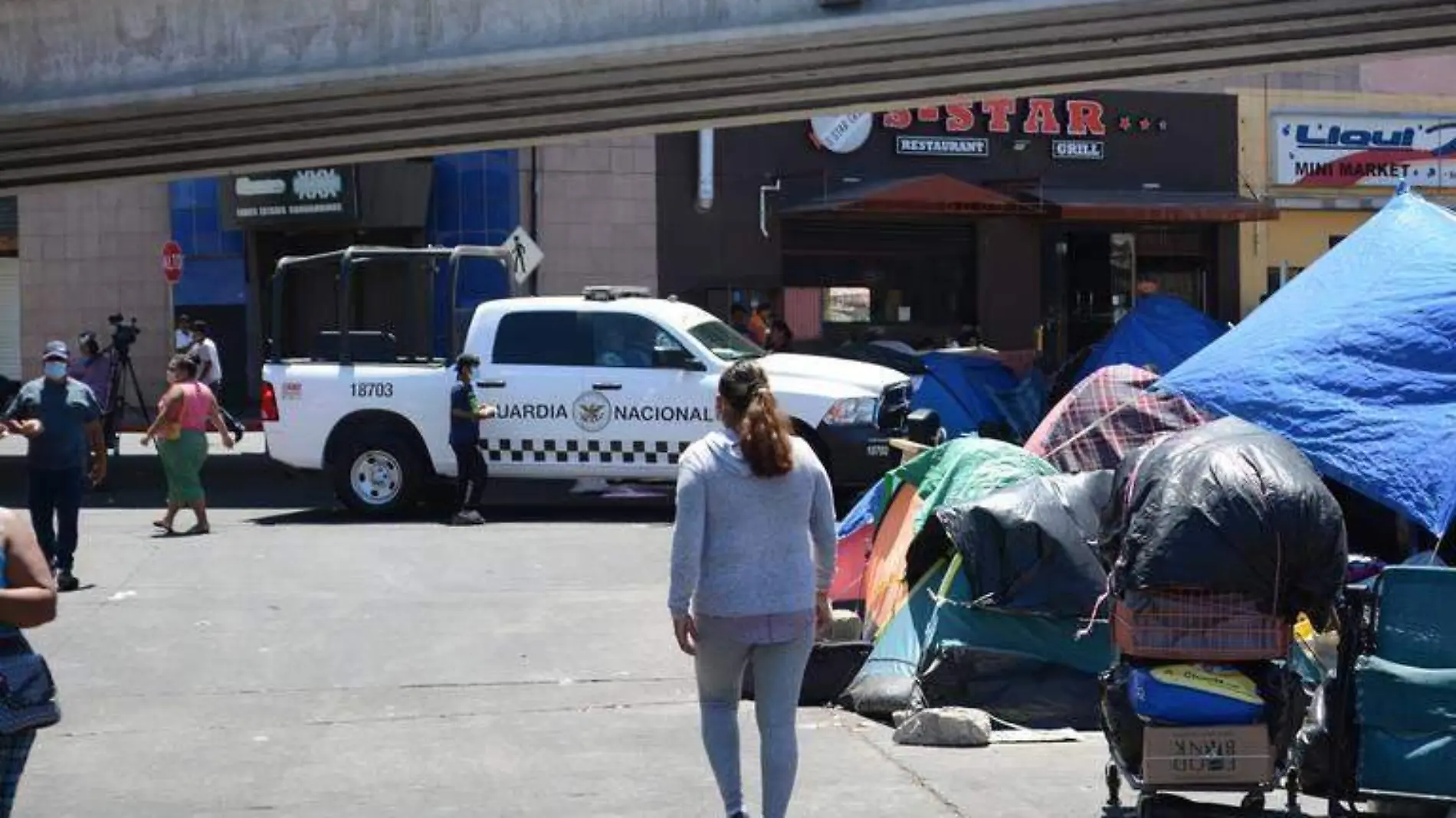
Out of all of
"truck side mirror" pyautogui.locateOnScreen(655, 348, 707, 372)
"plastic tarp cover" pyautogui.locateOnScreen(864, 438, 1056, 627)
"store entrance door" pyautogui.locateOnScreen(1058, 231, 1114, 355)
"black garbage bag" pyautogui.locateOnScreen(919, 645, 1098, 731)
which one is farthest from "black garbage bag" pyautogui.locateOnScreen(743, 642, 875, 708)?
"store entrance door" pyautogui.locateOnScreen(1058, 231, 1114, 355)

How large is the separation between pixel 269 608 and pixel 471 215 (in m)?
16.4

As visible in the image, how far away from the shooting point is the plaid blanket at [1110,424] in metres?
10.5

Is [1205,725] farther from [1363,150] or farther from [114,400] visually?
[1363,150]

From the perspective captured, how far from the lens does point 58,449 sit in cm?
1227

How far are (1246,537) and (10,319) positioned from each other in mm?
30043

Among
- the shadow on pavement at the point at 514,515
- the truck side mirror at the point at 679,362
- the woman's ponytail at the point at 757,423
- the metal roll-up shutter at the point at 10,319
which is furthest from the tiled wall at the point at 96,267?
the woman's ponytail at the point at 757,423

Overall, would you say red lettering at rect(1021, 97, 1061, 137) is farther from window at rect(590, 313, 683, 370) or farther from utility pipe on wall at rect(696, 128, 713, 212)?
window at rect(590, 313, 683, 370)

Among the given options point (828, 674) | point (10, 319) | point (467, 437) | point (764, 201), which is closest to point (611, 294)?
point (467, 437)

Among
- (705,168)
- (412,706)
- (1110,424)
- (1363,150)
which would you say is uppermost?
(1363,150)

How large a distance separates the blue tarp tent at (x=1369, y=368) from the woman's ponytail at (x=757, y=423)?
9.45 ft

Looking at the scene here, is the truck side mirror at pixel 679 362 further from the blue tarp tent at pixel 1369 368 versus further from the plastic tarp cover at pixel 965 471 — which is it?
the blue tarp tent at pixel 1369 368

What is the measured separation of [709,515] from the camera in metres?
6.15

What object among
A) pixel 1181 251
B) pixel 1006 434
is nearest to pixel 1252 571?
pixel 1006 434

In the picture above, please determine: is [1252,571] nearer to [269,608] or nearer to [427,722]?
[427,722]
